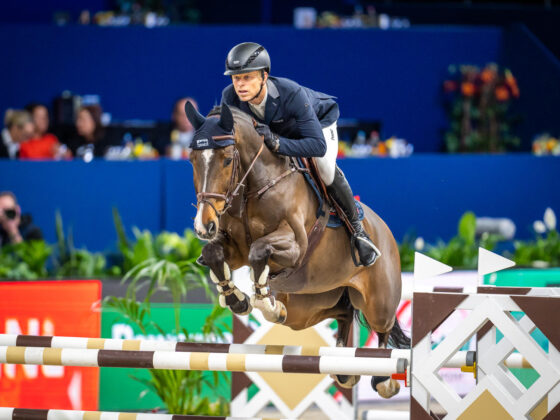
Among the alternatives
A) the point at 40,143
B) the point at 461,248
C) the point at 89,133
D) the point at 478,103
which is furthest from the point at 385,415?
the point at 478,103

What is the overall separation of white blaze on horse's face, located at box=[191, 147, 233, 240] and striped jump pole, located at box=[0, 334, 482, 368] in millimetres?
702

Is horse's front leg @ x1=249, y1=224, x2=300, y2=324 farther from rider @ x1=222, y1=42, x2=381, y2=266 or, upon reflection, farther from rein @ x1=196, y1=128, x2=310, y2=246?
rider @ x1=222, y1=42, x2=381, y2=266

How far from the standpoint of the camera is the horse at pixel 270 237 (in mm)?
3682

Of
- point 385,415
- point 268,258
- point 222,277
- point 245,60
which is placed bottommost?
point 385,415

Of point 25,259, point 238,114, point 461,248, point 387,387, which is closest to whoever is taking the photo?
point 238,114

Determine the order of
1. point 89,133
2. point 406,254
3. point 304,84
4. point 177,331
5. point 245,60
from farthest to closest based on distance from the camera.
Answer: point 304,84, point 89,133, point 406,254, point 177,331, point 245,60

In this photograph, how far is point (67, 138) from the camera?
339 inches

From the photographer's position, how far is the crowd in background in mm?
8188

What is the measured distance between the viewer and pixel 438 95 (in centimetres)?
1088

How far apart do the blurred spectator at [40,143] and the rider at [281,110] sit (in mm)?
4526

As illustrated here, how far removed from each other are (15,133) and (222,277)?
5.00 meters

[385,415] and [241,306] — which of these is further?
[385,415]

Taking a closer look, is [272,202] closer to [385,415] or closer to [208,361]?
[208,361]

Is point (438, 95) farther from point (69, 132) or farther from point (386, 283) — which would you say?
point (386, 283)
